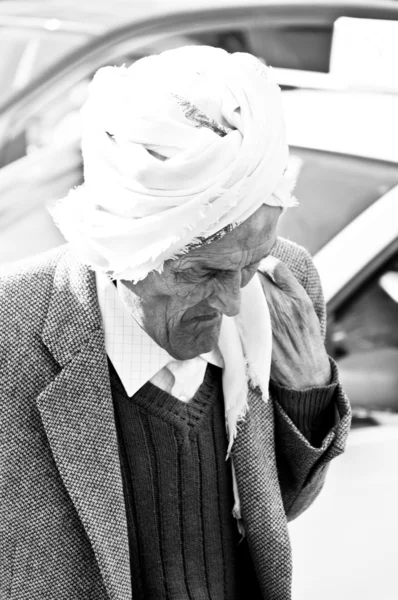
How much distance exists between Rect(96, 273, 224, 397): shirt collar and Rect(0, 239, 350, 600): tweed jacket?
0.10ft

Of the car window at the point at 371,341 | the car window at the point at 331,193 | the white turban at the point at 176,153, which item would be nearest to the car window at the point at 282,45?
the car window at the point at 331,193

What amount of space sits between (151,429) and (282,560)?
0.45 metres

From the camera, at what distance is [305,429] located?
2.18 meters

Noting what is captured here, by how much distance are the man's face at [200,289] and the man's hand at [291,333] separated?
0.22 meters

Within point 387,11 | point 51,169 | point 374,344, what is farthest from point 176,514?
point 387,11

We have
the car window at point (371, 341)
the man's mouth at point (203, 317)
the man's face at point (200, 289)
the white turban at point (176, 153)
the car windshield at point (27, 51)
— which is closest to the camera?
the white turban at point (176, 153)

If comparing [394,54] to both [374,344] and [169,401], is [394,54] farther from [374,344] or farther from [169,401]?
[169,401]

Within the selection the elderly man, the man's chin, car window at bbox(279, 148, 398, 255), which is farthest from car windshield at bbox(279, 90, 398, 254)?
the man's chin

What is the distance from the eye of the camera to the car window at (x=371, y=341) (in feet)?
10.4

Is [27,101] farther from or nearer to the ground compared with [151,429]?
nearer to the ground

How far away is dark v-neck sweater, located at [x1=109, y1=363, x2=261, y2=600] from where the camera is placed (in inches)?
78.3

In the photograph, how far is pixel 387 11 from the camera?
4.54 meters

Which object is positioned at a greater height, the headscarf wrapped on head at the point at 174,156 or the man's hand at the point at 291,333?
the headscarf wrapped on head at the point at 174,156

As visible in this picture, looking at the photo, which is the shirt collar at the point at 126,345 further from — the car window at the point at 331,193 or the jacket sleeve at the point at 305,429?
the car window at the point at 331,193
